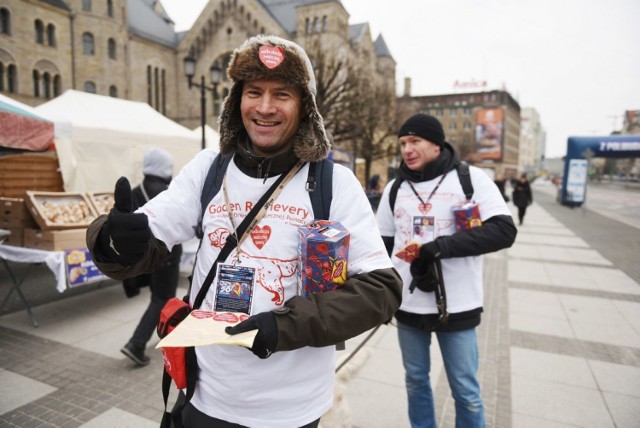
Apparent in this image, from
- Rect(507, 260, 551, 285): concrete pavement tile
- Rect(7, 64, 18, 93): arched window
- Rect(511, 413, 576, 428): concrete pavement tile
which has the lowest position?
Rect(511, 413, 576, 428): concrete pavement tile

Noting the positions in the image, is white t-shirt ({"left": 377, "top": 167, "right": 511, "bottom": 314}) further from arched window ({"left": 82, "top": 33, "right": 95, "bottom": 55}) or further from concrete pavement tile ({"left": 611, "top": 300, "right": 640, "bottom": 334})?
arched window ({"left": 82, "top": 33, "right": 95, "bottom": 55})

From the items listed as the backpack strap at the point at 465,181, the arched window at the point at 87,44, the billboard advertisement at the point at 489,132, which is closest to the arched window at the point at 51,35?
the arched window at the point at 87,44

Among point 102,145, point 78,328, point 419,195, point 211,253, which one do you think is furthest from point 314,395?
point 102,145

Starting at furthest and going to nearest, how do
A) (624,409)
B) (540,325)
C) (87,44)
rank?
1. (87,44)
2. (540,325)
3. (624,409)

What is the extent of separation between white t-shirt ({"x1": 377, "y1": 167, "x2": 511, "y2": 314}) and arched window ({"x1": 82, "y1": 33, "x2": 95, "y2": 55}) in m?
37.3

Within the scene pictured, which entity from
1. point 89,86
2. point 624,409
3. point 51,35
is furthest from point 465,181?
point 51,35

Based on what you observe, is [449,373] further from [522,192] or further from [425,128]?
[522,192]

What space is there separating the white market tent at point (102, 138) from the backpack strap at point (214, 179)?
6840 millimetres

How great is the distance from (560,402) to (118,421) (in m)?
3.55

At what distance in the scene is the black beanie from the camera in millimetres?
2543

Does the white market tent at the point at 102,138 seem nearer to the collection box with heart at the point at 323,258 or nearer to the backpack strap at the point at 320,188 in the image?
the backpack strap at the point at 320,188

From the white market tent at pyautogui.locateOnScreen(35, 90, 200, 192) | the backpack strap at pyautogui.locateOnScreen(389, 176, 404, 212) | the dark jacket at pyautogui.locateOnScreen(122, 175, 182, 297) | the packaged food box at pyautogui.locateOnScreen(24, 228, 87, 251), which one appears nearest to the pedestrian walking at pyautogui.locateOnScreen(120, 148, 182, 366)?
the dark jacket at pyautogui.locateOnScreen(122, 175, 182, 297)

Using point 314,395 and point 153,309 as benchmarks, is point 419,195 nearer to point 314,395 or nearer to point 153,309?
point 314,395

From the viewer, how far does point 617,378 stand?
3803 mm
